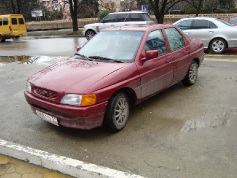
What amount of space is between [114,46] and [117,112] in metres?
1.37

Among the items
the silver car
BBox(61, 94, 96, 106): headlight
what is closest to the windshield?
BBox(61, 94, 96, 106): headlight

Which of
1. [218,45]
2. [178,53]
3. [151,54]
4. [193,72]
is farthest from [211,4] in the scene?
[151,54]

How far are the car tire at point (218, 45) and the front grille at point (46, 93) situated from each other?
28.2 ft

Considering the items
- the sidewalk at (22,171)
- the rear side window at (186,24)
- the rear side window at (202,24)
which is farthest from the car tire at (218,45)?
the sidewalk at (22,171)

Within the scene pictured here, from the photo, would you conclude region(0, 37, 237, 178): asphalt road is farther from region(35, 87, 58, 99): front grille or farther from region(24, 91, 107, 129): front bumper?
region(35, 87, 58, 99): front grille

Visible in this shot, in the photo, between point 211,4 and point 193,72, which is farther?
point 211,4

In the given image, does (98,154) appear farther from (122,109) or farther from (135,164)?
(122,109)

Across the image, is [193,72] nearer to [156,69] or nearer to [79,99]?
[156,69]

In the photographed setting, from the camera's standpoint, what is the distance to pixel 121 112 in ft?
14.1

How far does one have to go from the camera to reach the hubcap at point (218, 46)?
10.8 m

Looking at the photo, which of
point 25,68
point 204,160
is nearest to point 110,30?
point 204,160

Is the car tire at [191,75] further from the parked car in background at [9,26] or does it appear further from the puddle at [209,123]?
the parked car in background at [9,26]

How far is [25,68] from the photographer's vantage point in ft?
31.1

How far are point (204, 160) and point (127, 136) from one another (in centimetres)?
120
